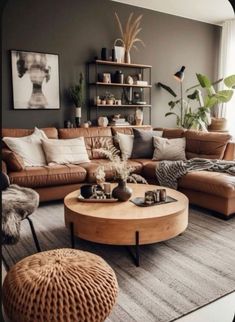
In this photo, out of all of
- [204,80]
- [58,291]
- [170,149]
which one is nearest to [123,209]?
[58,291]

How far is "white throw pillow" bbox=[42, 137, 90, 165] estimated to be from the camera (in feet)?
12.7

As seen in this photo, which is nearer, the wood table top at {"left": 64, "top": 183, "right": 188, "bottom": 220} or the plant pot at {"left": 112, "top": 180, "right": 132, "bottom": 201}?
the wood table top at {"left": 64, "top": 183, "right": 188, "bottom": 220}

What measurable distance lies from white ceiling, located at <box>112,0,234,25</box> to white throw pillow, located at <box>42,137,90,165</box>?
242 centimetres

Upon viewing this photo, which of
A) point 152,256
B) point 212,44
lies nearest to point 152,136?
point 152,256

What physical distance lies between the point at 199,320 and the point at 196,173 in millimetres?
1969

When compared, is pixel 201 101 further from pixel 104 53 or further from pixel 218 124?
pixel 104 53

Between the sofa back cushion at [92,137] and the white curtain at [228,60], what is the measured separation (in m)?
2.73

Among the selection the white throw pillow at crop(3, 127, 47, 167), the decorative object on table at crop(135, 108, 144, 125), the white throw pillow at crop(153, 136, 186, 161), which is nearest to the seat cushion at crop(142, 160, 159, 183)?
the white throw pillow at crop(153, 136, 186, 161)

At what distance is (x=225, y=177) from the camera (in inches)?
127

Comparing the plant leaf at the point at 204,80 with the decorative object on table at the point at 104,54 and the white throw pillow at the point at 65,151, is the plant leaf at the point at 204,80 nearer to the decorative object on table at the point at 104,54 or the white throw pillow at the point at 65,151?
the decorative object on table at the point at 104,54

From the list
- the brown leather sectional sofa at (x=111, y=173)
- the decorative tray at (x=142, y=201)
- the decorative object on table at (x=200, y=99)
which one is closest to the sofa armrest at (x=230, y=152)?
the brown leather sectional sofa at (x=111, y=173)

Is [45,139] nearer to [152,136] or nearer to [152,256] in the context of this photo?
[152,136]

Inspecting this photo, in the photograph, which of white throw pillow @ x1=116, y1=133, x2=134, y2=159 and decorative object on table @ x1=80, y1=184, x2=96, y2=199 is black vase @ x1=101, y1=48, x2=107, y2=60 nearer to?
white throw pillow @ x1=116, y1=133, x2=134, y2=159

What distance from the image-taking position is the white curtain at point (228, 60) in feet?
19.2
